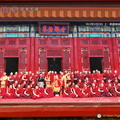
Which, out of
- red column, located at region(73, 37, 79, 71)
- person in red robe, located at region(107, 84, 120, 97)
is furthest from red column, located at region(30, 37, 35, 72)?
person in red robe, located at region(107, 84, 120, 97)

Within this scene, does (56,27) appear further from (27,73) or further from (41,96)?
(41,96)

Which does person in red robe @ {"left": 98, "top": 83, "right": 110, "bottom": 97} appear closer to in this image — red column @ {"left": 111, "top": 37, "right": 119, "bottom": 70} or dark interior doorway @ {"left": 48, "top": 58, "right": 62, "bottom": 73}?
red column @ {"left": 111, "top": 37, "right": 119, "bottom": 70}

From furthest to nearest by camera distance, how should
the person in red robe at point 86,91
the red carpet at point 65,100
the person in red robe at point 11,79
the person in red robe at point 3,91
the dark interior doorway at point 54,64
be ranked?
1. the dark interior doorway at point 54,64
2. the person in red robe at point 11,79
3. the person in red robe at point 86,91
4. the person in red robe at point 3,91
5. the red carpet at point 65,100

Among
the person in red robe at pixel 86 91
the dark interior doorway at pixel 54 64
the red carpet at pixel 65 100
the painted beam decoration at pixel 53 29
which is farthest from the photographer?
the painted beam decoration at pixel 53 29

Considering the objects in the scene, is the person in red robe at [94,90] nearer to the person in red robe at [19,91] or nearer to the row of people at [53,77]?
the row of people at [53,77]

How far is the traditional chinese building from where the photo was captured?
5.14 m

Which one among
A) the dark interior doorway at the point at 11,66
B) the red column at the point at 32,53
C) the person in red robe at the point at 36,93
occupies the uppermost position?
the red column at the point at 32,53

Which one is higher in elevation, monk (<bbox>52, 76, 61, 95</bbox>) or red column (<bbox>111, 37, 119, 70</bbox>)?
red column (<bbox>111, 37, 119, 70</bbox>)

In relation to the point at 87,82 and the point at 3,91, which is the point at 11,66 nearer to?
the point at 3,91

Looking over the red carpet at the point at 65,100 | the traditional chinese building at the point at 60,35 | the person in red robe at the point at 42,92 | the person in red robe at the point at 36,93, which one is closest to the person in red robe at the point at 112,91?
the red carpet at the point at 65,100

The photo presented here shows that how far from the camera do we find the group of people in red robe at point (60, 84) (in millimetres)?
4887

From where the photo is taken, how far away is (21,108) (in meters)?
4.62

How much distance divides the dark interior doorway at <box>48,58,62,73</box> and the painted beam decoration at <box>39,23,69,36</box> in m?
0.77

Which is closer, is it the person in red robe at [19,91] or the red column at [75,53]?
the person in red robe at [19,91]
